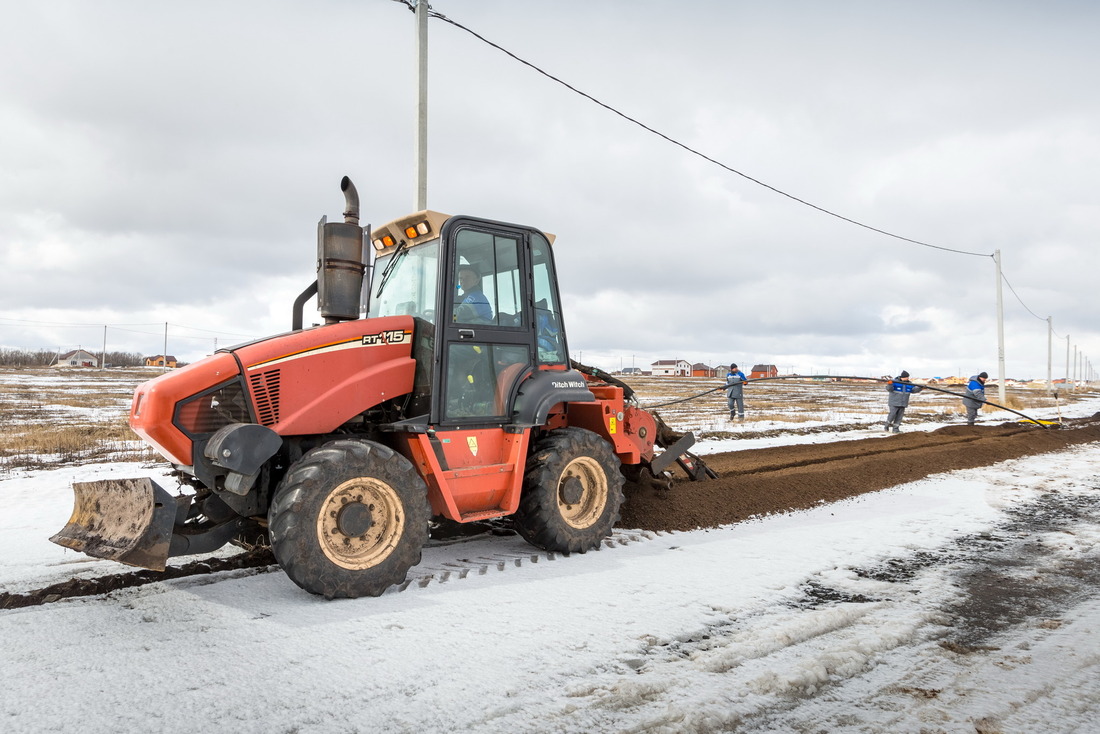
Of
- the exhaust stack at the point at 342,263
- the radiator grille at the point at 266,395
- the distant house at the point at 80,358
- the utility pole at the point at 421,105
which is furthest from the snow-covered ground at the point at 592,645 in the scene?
the distant house at the point at 80,358

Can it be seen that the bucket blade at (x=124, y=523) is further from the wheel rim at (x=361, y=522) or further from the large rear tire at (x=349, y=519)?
the wheel rim at (x=361, y=522)

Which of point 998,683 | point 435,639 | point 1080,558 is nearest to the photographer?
point 998,683

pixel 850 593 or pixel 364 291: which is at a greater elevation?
pixel 364 291

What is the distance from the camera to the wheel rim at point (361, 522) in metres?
4.61

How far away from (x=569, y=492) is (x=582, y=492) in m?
0.18

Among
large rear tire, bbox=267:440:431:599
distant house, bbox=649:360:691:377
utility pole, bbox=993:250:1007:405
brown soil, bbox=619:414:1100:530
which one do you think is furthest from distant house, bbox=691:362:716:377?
large rear tire, bbox=267:440:431:599

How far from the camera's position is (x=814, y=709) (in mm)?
3180

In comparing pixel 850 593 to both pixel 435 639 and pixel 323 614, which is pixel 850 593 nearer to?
pixel 435 639

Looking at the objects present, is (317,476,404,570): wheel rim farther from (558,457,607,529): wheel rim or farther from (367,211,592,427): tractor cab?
(558,457,607,529): wheel rim

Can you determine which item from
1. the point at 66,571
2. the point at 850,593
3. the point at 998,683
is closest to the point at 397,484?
the point at 66,571

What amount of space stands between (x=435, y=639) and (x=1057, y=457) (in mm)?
13465

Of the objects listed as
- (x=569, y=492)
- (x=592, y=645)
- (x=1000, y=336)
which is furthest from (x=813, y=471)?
(x=1000, y=336)

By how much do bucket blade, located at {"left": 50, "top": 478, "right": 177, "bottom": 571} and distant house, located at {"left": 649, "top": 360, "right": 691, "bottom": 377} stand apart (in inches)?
5115

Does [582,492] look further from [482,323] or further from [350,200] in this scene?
[350,200]
